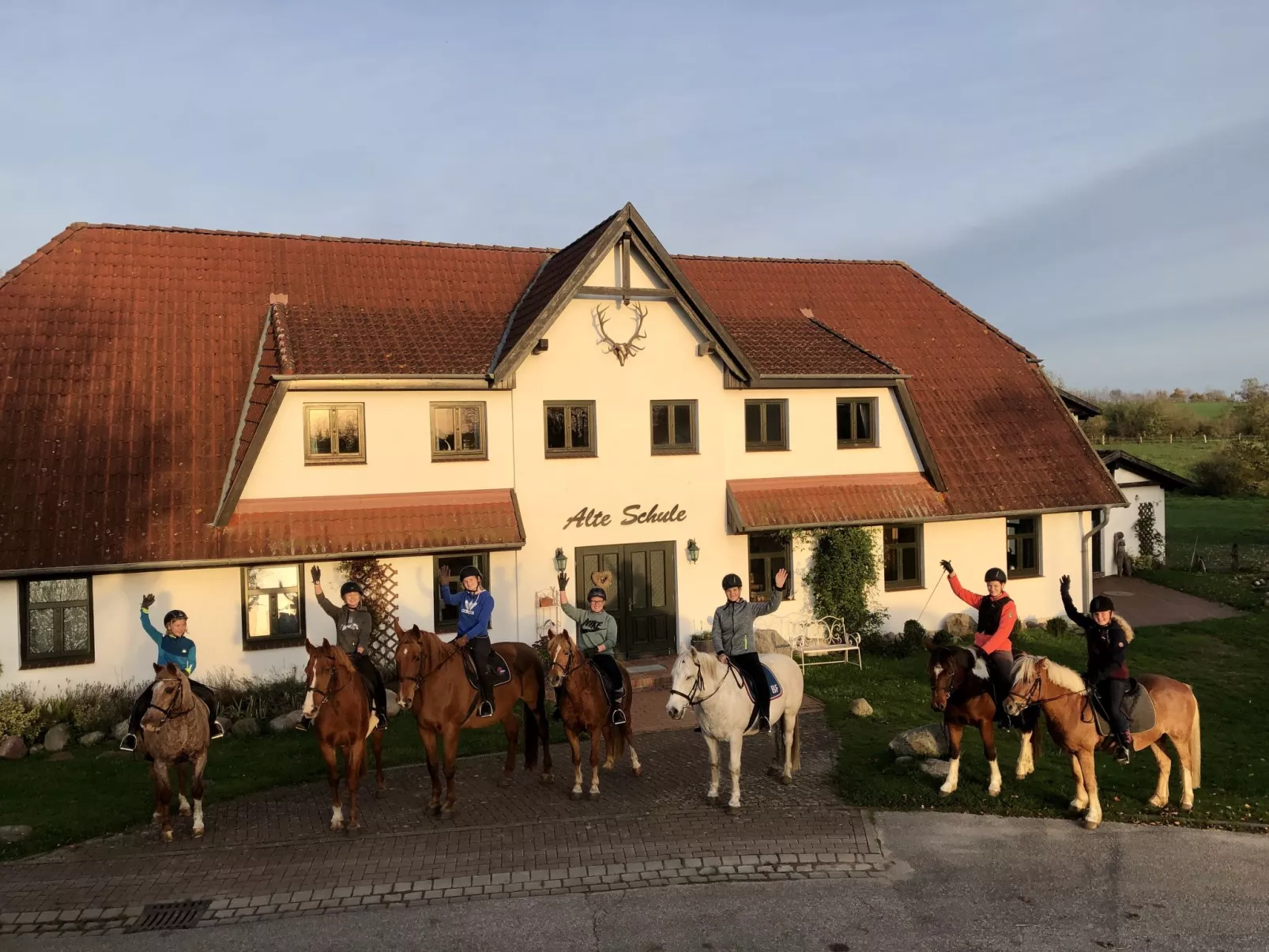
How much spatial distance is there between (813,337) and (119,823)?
52.9ft

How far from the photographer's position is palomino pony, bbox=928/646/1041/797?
10336 millimetres

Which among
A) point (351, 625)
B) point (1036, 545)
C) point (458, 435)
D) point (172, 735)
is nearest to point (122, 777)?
point (172, 735)

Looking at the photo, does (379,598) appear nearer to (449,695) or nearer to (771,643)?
(449,695)

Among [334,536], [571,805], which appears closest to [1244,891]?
[571,805]

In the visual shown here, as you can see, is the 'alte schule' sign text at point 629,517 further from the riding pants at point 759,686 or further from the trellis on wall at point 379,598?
the riding pants at point 759,686

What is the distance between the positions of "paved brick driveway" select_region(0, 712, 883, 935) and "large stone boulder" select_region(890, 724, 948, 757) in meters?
1.23

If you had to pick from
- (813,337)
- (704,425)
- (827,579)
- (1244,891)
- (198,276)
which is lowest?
(1244,891)

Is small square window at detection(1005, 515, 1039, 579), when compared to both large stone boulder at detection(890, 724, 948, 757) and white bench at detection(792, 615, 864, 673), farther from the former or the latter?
large stone boulder at detection(890, 724, 948, 757)

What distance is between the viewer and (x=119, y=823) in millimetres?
10500

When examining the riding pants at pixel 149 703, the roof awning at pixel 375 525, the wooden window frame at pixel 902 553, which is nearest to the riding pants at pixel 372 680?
the riding pants at pixel 149 703

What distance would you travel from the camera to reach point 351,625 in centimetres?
1140

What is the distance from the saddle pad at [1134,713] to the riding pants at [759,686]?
11.7 feet

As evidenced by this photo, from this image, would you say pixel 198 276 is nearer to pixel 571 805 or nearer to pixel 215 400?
pixel 215 400

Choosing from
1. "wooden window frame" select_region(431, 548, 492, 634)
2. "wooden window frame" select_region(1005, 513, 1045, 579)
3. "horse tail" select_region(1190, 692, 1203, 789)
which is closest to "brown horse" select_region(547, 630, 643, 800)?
"wooden window frame" select_region(431, 548, 492, 634)
